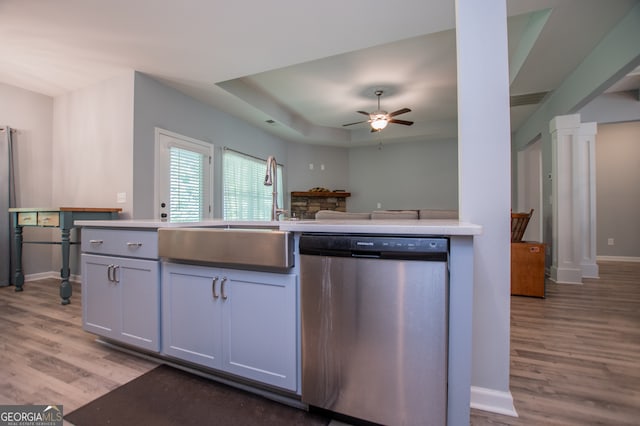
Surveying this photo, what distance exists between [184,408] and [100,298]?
103 centimetres

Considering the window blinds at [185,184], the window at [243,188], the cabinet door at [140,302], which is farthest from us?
the window at [243,188]

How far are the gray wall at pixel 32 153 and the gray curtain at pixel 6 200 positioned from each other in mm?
80

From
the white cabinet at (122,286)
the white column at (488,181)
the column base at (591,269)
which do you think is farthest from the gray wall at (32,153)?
the column base at (591,269)

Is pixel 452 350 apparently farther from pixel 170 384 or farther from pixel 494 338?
pixel 170 384

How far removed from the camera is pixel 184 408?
1.36 m

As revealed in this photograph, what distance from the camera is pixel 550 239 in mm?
4184

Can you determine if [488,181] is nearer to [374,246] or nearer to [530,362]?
[374,246]

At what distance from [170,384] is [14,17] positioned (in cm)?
332

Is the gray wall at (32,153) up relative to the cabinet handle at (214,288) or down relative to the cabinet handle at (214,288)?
up

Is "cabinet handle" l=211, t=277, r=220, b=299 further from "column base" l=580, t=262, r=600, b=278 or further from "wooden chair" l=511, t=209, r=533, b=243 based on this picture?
"column base" l=580, t=262, r=600, b=278

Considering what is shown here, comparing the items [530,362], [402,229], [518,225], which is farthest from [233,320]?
[518,225]

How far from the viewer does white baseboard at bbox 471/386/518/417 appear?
134cm

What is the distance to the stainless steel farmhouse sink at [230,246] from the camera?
1250mm

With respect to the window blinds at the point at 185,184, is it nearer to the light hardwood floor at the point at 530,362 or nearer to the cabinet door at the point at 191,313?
the light hardwood floor at the point at 530,362
